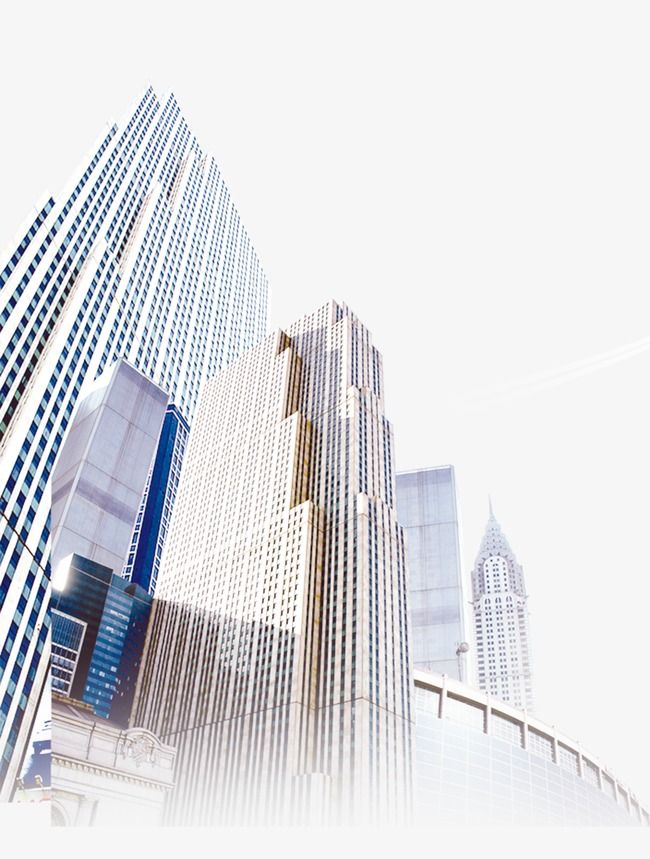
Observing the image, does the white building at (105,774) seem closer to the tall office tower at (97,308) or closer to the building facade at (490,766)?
the tall office tower at (97,308)

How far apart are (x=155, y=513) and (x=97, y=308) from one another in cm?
8953

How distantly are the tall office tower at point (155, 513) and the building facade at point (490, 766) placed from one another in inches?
3331

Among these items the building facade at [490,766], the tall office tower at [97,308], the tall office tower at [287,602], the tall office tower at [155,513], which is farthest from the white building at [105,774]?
the tall office tower at [155,513]

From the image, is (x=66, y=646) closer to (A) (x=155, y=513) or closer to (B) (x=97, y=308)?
(A) (x=155, y=513)

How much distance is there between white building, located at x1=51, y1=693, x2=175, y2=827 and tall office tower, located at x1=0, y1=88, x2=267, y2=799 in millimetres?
6871

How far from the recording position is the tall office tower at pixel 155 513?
597ft

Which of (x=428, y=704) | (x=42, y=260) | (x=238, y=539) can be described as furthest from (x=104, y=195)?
(x=428, y=704)

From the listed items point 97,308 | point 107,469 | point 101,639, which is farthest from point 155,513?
point 107,469

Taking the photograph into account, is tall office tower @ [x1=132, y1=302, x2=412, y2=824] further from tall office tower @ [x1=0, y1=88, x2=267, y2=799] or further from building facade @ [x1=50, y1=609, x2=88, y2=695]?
tall office tower @ [x1=0, y1=88, x2=267, y2=799]

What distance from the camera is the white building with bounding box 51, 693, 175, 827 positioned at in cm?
6394

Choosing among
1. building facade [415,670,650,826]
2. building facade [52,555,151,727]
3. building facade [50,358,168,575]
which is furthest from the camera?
building facade [52,555,151,727]

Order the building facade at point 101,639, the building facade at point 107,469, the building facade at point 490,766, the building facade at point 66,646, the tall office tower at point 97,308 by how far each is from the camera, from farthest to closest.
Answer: the building facade at point 101,639, the building facade at point 66,646, the building facade at point 490,766, the building facade at point 107,469, the tall office tower at point 97,308

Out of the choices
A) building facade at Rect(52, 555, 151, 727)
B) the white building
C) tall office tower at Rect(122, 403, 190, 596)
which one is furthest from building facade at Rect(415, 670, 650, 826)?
tall office tower at Rect(122, 403, 190, 596)

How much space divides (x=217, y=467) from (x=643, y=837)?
160456 millimetres
